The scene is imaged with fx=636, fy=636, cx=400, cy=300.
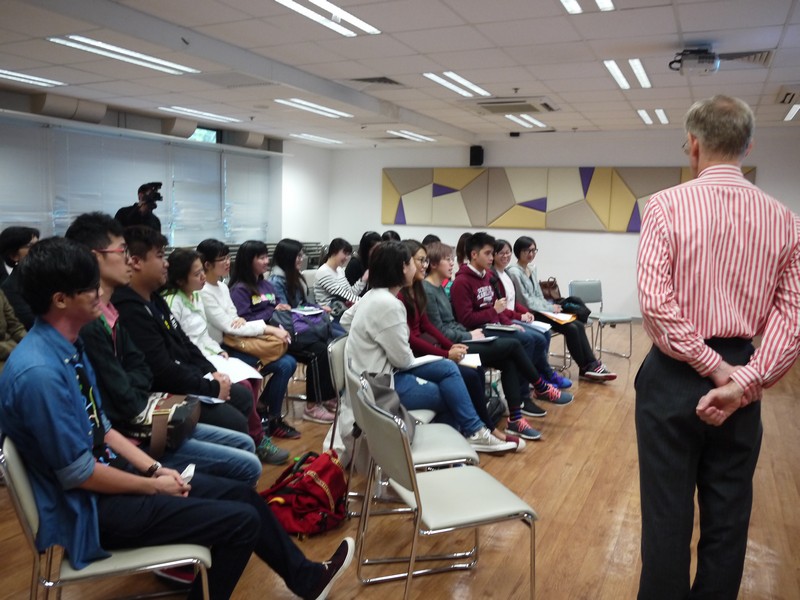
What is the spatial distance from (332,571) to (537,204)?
28.4ft

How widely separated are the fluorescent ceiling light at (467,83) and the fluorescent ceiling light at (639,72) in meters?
1.51

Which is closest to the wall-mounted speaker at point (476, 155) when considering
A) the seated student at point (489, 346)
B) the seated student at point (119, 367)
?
the seated student at point (489, 346)

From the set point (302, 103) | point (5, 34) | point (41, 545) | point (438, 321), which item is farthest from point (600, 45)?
point (41, 545)

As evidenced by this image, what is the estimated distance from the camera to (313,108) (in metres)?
7.25

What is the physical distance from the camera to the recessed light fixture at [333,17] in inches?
161

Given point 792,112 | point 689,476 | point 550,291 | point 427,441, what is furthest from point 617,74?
point 689,476

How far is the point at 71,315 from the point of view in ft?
5.55

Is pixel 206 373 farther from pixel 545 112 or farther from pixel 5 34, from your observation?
pixel 545 112

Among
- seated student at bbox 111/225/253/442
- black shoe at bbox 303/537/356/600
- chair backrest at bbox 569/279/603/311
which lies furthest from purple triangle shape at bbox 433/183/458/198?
black shoe at bbox 303/537/356/600

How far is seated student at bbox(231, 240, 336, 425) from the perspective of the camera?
408cm

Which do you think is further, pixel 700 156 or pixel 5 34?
pixel 5 34

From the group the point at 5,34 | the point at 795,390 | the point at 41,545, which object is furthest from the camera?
the point at 795,390

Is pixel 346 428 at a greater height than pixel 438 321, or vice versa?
pixel 438 321

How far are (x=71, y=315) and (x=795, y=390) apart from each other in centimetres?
583
